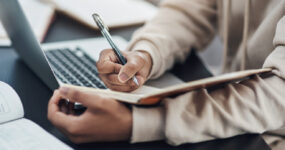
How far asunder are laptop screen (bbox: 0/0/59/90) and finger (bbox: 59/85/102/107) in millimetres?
87

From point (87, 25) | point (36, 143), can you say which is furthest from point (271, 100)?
point (87, 25)

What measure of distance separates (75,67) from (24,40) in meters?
0.13

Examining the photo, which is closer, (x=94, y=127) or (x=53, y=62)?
(x=94, y=127)

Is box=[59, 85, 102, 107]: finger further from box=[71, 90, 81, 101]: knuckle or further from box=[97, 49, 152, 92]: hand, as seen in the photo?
box=[97, 49, 152, 92]: hand

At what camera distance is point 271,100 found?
632 millimetres

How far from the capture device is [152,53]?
84cm

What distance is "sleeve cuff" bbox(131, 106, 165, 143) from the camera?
1.93 feet

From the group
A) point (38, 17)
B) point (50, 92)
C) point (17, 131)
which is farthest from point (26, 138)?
point (38, 17)

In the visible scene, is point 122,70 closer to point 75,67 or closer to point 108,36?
point 108,36

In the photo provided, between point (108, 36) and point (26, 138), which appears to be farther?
point (108, 36)

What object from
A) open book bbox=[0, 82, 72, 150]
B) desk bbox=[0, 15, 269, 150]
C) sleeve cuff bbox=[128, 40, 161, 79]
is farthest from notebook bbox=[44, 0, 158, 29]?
open book bbox=[0, 82, 72, 150]

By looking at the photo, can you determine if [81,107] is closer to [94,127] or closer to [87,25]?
[94,127]

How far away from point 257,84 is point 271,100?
0.04 metres

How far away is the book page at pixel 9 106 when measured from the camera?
62cm
